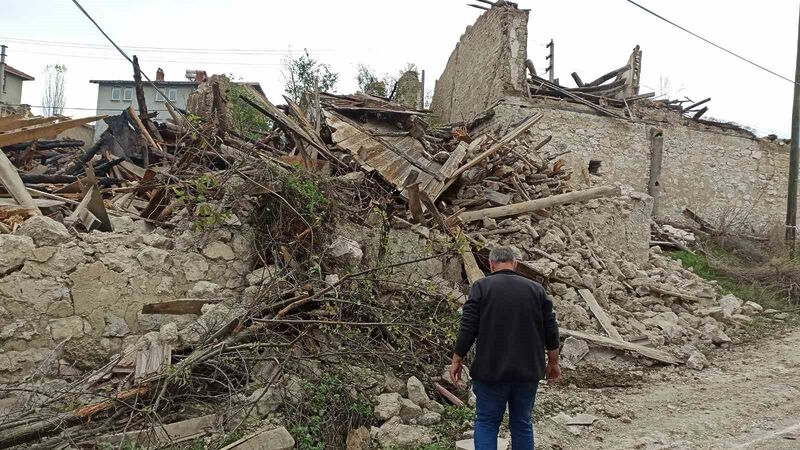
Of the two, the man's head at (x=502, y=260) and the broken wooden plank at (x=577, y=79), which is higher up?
the broken wooden plank at (x=577, y=79)

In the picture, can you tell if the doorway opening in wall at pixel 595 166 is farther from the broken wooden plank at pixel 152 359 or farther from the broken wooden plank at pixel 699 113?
the broken wooden plank at pixel 152 359

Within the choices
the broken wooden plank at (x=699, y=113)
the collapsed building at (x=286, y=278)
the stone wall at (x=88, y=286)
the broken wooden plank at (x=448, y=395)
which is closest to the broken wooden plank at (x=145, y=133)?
the collapsed building at (x=286, y=278)

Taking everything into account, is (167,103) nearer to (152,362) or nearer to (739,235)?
(152,362)

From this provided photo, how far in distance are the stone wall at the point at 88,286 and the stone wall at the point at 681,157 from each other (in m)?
8.47

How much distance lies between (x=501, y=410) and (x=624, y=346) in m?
3.26

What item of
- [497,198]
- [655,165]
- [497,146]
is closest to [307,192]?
[497,198]

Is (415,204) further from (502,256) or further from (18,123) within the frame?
(18,123)

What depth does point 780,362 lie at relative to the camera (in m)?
6.41

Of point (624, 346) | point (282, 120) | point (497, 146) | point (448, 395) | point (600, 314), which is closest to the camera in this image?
point (448, 395)

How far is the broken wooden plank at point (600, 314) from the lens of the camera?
20.4 feet

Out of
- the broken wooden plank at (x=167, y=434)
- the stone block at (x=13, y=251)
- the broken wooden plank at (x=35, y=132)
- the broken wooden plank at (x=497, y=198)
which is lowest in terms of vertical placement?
the broken wooden plank at (x=167, y=434)

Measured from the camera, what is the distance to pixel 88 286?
4293mm

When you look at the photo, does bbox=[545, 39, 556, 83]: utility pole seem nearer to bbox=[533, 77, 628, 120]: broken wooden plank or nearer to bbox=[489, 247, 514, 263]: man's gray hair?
bbox=[533, 77, 628, 120]: broken wooden plank

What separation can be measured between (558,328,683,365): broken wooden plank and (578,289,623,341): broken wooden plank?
14 cm
